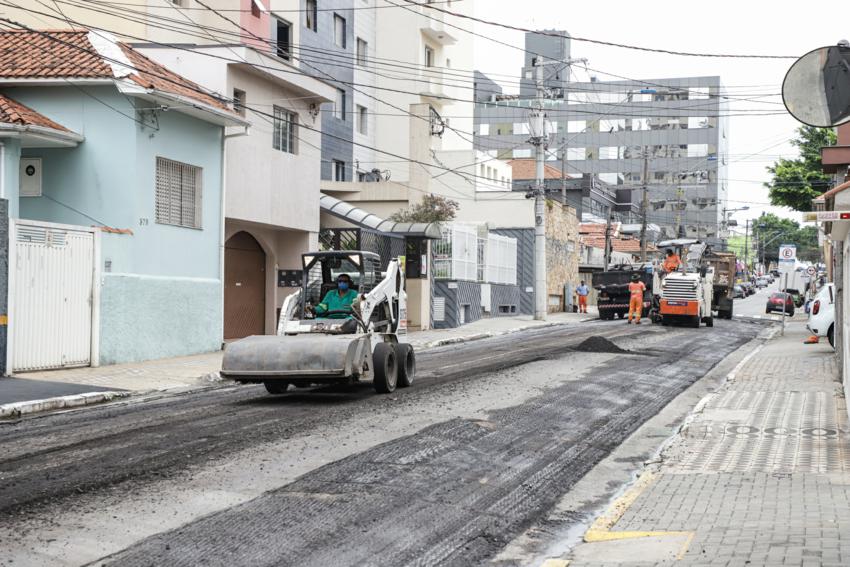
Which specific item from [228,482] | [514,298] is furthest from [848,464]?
[514,298]

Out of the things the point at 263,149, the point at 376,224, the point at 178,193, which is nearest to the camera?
the point at 178,193

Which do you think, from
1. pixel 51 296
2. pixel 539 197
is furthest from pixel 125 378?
pixel 539 197

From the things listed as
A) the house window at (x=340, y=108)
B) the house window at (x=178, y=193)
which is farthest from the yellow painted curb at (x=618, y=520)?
the house window at (x=340, y=108)

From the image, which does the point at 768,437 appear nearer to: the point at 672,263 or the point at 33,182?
the point at 33,182

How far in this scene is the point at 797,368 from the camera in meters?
21.1

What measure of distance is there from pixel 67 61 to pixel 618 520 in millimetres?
17821

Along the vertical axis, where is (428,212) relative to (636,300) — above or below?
above

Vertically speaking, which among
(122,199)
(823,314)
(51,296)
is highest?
(122,199)

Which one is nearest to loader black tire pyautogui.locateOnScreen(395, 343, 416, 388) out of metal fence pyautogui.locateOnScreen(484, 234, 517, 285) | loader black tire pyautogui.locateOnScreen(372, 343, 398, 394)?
loader black tire pyautogui.locateOnScreen(372, 343, 398, 394)

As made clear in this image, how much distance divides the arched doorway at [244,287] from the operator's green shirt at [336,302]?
14.5 m

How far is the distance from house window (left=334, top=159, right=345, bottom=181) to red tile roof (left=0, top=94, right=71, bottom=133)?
2640 centimetres

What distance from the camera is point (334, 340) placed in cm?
1444

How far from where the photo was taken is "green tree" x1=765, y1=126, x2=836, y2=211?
39656mm

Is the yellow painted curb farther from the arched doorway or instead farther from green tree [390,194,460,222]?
green tree [390,194,460,222]
